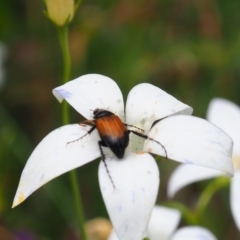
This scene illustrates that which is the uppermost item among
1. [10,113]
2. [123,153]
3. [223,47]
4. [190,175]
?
[123,153]

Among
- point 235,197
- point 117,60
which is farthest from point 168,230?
point 117,60

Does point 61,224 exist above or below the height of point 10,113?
below

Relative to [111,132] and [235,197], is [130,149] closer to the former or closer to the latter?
[111,132]

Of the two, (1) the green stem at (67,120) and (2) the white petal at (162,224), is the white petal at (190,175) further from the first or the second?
(1) the green stem at (67,120)

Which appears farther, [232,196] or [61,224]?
[61,224]

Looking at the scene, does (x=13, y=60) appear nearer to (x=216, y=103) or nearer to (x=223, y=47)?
(x=223, y=47)

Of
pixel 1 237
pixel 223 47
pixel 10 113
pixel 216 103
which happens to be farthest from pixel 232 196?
pixel 10 113

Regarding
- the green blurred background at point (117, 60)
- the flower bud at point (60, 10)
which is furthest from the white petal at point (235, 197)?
the green blurred background at point (117, 60)
